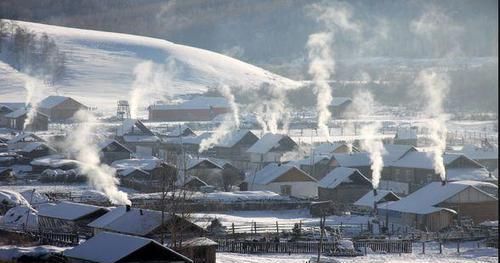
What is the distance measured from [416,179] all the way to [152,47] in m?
75.1

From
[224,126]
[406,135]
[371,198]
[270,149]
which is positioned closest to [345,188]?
[371,198]

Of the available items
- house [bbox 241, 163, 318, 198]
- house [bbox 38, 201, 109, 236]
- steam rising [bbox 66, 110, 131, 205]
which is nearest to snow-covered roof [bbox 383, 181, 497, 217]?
house [bbox 241, 163, 318, 198]

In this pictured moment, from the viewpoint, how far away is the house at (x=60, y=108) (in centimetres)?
7025

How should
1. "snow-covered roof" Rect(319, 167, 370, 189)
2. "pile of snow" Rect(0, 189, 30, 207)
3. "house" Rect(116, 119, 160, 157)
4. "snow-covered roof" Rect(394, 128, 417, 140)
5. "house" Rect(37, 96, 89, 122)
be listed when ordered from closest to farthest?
"pile of snow" Rect(0, 189, 30, 207) → "snow-covered roof" Rect(319, 167, 370, 189) → "house" Rect(116, 119, 160, 157) → "snow-covered roof" Rect(394, 128, 417, 140) → "house" Rect(37, 96, 89, 122)

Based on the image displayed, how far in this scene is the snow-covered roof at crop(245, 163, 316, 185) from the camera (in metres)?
42.7

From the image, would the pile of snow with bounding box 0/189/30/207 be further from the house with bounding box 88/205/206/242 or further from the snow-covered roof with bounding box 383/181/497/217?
the snow-covered roof with bounding box 383/181/497/217

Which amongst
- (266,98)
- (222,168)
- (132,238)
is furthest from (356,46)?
(132,238)

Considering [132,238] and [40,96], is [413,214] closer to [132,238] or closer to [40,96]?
[132,238]

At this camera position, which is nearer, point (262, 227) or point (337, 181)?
point (262, 227)

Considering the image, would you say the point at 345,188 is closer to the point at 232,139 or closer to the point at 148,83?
the point at 232,139

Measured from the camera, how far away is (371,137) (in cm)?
6022

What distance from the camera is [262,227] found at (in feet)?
104

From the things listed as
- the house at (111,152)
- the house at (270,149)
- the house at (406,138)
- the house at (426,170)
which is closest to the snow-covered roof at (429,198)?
the house at (426,170)

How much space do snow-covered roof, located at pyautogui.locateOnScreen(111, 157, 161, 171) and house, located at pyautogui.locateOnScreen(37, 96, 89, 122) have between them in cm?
2370
